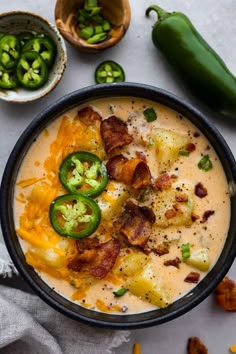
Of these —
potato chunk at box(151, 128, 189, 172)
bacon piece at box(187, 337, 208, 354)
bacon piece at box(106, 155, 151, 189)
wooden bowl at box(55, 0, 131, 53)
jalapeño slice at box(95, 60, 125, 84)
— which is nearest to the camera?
bacon piece at box(106, 155, 151, 189)

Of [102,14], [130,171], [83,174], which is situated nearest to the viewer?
[130,171]

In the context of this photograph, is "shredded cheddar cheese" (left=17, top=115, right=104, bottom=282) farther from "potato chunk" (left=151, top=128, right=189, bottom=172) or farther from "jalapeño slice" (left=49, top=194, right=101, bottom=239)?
"potato chunk" (left=151, top=128, right=189, bottom=172)

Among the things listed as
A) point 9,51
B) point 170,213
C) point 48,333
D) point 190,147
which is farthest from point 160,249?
point 9,51

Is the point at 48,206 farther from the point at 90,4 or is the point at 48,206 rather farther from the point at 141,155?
the point at 90,4

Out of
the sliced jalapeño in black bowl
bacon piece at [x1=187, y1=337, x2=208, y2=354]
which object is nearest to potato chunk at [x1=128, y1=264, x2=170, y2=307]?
bacon piece at [x1=187, y1=337, x2=208, y2=354]

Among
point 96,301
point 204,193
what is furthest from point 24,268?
point 204,193

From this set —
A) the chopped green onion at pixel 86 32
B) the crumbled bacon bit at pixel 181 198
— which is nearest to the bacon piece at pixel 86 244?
the crumbled bacon bit at pixel 181 198

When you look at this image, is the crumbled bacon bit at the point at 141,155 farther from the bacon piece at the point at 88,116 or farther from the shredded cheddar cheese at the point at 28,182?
the shredded cheddar cheese at the point at 28,182
